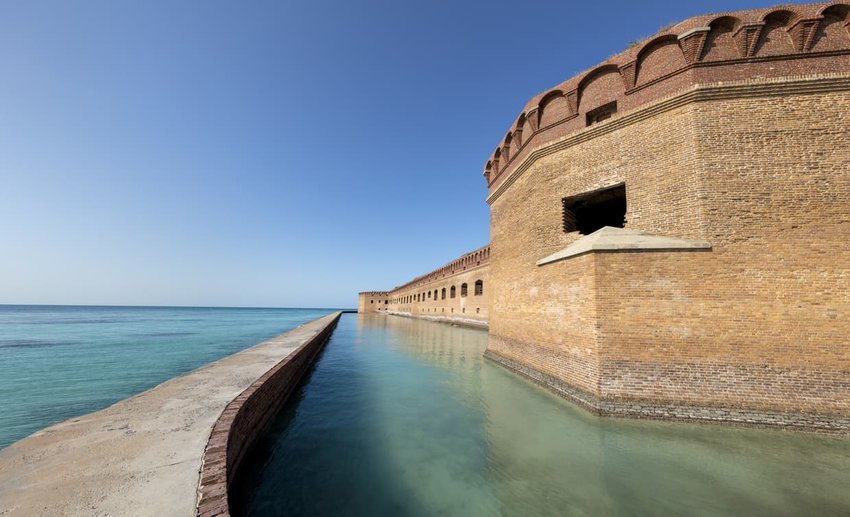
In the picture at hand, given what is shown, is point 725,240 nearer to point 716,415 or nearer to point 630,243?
point 630,243

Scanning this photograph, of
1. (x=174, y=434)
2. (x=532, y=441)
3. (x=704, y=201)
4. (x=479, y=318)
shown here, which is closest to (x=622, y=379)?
(x=532, y=441)

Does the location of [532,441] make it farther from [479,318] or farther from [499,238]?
[479,318]

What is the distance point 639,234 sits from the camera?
6.42m

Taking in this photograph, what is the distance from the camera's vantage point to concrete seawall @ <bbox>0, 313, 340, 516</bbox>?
260cm

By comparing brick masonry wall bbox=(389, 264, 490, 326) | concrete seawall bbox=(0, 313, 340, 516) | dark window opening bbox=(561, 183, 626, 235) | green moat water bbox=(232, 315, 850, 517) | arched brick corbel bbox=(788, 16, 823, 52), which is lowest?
green moat water bbox=(232, 315, 850, 517)

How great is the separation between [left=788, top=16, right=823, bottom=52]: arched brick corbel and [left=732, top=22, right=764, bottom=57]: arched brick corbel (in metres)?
0.52

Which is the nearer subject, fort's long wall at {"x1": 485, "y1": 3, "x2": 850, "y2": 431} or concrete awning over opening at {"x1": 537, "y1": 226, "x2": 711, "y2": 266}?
fort's long wall at {"x1": 485, "y1": 3, "x2": 850, "y2": 431}

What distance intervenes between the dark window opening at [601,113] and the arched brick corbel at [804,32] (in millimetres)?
2887

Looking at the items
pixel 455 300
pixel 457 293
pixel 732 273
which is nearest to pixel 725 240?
pixel 732 273

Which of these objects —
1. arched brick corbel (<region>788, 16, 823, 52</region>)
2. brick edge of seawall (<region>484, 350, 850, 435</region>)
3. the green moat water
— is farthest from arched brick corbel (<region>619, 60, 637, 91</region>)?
the green moat water

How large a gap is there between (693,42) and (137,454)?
10.7 meters

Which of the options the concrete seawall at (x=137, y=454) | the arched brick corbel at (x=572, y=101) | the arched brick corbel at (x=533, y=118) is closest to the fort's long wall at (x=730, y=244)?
the arched brick corbel at (x=572, y=101)

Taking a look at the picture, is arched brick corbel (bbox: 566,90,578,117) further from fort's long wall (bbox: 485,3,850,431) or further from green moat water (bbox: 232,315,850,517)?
green moat water (bbox: 232,315,850,517)

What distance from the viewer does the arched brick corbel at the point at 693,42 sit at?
6.31m
